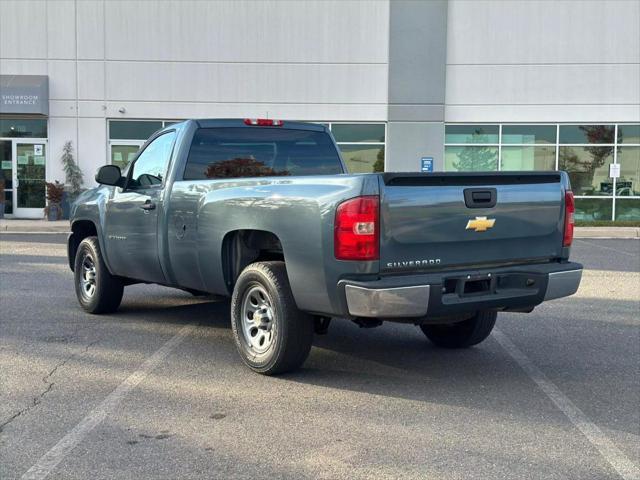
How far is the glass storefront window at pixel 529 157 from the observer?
75.2 ft

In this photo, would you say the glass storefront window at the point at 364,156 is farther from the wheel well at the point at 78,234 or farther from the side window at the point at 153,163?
the side window at the point at 153,163

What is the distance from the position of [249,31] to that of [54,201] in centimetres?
804

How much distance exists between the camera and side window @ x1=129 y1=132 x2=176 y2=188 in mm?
6609

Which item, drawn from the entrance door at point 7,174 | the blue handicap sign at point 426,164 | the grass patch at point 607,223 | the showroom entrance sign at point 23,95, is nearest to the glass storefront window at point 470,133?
the blue handicap sign at point 426,164

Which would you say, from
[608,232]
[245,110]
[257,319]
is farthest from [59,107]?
[257,319]

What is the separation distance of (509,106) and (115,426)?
20.4 meters

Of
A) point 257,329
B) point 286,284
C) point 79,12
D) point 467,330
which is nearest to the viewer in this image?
point 286,284

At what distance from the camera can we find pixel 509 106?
74.1 feet

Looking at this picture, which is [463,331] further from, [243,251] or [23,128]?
[23,128]

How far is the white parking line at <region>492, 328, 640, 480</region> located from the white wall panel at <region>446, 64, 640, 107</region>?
17263mm

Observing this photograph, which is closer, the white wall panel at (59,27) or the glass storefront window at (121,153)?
the white wall panel at (59,27)

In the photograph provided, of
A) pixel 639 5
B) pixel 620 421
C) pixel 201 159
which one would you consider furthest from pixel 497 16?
pixel 620 421

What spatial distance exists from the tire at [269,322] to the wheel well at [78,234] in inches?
127

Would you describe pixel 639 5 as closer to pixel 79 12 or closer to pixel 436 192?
pixel 79 12
